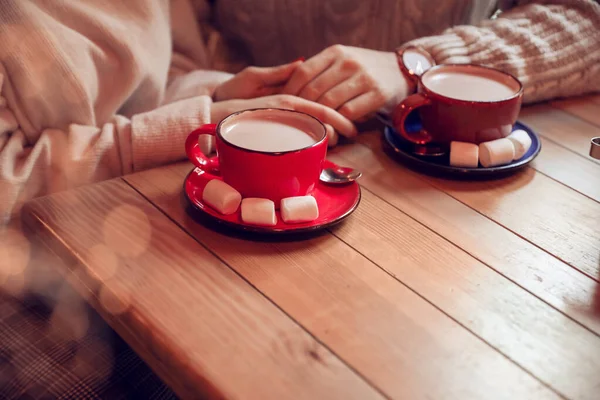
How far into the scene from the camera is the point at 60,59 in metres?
0.73

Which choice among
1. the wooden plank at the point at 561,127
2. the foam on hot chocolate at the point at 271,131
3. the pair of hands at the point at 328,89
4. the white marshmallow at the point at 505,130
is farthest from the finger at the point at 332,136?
the wooden plank at the point at 561,127

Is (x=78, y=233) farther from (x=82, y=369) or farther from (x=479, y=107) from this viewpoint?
(x=479, y=107)

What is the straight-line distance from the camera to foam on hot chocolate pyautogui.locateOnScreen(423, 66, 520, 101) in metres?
0.76

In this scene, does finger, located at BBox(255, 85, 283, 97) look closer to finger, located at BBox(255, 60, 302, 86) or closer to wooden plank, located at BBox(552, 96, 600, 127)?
finger, located at BBox(255, 60, 302, 86)

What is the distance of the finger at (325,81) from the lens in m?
0.84

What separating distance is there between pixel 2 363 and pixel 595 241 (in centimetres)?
69

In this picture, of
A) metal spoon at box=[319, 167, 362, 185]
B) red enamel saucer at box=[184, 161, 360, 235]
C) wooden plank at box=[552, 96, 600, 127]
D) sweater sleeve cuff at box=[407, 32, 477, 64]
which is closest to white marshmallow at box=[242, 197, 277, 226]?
red enamel saucer at box=[184, 161, 360, 235]

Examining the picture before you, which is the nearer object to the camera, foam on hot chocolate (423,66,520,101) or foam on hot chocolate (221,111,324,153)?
foam on hot chocolate (221,111,324,153)

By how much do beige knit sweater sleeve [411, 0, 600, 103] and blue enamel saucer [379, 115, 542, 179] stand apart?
0.53 feet

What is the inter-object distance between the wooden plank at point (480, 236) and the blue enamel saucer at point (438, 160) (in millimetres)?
15

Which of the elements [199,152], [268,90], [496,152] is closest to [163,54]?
[268,90]

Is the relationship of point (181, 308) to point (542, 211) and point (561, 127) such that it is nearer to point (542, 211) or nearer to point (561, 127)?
point (542, 211)

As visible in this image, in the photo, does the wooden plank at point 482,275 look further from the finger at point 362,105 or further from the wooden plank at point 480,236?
the finger at point 362,105

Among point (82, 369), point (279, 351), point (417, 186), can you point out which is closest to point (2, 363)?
point (82, 369)
